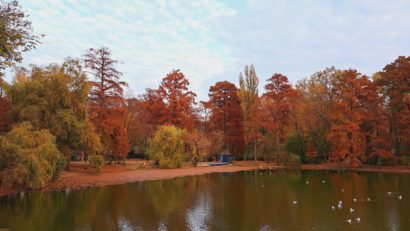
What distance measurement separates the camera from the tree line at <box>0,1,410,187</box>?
2977 centimetres

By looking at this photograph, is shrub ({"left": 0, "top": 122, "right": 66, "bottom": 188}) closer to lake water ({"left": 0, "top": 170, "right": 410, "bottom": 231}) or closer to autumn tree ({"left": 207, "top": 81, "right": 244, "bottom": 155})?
lake water ({"left": 0, "top": 170, "right": 410, "bottom": 231})

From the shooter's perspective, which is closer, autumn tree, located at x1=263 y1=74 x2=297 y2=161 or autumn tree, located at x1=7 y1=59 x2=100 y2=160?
autumn tree, located at x1=7 y1=59 x2=100 y2=160

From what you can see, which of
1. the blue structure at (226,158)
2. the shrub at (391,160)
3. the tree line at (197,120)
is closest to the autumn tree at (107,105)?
the tree line at (197,120)

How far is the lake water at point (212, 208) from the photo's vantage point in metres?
16.4

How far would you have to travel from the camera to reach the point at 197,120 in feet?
229

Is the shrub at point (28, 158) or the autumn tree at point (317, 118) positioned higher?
the autumn tree at point (317, 118)

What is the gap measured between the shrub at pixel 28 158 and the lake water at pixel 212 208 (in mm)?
1371

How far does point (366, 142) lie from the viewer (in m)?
48.7

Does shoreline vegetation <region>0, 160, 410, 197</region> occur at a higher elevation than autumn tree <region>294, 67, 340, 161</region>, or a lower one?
lower

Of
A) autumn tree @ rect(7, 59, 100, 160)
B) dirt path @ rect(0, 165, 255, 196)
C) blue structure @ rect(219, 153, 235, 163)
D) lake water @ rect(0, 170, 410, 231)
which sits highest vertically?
autumn tree @ rect(7, 59, 100, 160)

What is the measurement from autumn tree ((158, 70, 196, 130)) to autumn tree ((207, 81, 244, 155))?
24.5 feet

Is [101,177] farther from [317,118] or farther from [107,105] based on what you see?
[317,118]

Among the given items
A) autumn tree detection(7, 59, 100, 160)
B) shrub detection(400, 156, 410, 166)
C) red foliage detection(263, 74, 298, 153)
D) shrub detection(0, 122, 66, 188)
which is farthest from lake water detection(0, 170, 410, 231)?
red foliage detection(263, 74, 298, 153)

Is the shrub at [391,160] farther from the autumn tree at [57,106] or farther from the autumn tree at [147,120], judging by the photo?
the autumn tree at [57,106]
